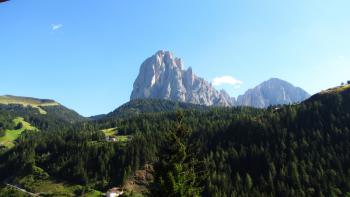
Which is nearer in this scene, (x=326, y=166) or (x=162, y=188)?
(x=162, y=188)

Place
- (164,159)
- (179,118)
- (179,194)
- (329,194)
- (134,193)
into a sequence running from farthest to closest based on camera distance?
(134,193) < (329,194) < (179,118) < (164,159) < (179,194)

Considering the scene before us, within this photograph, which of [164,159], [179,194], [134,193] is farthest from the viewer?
[134,193]

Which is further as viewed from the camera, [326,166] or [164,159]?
[326,166]

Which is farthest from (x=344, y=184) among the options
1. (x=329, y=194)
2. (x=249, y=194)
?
(x=249, y=194)

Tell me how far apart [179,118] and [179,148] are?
20.4 feet

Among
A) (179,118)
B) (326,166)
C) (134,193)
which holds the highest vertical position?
(179,118)

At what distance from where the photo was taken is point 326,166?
190500mm

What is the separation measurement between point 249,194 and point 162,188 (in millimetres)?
150196

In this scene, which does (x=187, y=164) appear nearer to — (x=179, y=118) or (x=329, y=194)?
(x=179, y=118)

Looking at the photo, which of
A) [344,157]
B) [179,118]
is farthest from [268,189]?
[179,118]

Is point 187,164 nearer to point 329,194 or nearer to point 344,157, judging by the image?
point 329,194

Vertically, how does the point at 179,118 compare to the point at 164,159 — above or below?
above

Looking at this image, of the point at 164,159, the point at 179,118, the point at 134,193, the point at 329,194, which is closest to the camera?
the point at 164,159

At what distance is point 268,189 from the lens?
186 meters
